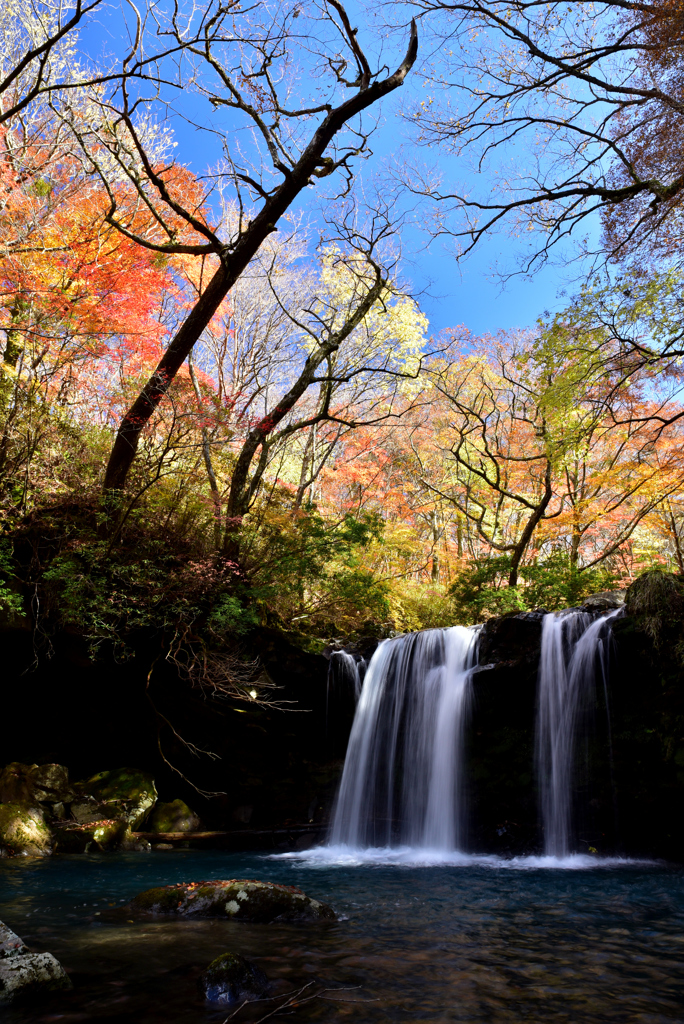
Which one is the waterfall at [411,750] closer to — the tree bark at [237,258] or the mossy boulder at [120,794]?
the mossy boulder at [120,794]

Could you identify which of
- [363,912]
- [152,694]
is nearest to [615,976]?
[363,912]

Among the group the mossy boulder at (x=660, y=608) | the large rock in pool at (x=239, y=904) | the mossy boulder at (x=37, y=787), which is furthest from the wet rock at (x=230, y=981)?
the mossy boulder at (x=660, y=608)

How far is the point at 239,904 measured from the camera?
15.0 feet

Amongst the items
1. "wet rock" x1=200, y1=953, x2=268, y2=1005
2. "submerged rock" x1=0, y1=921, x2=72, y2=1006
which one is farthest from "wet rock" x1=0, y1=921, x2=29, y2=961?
"wet rock" x1=200, y1=953, x2=268, y2=1005

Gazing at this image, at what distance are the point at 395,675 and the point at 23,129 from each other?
11.8 m

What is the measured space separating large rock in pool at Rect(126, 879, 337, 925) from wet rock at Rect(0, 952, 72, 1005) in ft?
5.29

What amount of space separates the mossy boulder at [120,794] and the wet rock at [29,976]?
5823 mm

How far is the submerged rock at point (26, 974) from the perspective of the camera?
295 centimetres

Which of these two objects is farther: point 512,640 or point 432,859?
point 512,640

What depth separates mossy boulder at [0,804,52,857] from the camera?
24.0ft

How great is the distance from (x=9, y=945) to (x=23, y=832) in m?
5.15

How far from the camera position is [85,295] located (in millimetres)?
9875

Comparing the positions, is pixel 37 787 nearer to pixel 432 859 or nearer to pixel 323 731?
pixel 323 731

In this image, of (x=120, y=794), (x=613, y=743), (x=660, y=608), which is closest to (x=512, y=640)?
(x=613, y=743)
